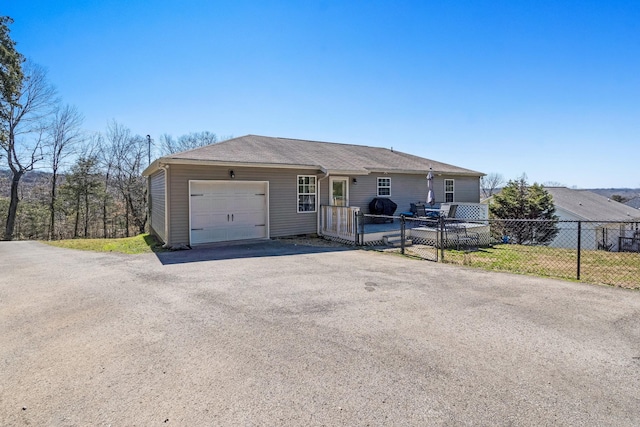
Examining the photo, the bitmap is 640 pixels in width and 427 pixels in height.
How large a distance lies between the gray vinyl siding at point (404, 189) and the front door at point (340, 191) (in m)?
0.19

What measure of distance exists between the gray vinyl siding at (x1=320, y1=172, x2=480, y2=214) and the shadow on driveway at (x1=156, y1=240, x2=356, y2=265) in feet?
9.90

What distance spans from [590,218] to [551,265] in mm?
17024

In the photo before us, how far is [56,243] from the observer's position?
12484 millimetres

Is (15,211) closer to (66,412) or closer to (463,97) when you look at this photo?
(66,412)

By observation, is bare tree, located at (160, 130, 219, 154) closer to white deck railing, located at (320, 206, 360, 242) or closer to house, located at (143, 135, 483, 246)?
house, located at (143, 135, 483, 246)

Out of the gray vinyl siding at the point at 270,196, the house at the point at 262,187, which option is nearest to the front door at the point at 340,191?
the house at the point at 262,187

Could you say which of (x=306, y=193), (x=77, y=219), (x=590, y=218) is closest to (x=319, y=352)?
(x=306, y=193)

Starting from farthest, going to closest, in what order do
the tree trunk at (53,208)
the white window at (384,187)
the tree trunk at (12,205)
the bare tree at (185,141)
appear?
1. the bare tree at (185,141)
2. the tree trunk at (53,208)
3. the tree trunk at (12,205)
4. the white window at (384,187)

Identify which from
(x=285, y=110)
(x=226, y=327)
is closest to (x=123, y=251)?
(x=226, y=327)

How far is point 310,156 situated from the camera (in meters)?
13.4

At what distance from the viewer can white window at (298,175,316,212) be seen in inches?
476

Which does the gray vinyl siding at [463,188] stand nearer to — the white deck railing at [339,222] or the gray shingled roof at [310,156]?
the gray shingled roof at [310,156]

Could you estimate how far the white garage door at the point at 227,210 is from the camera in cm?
1028

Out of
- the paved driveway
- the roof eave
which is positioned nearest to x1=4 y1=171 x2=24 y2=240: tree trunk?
the roof eave
